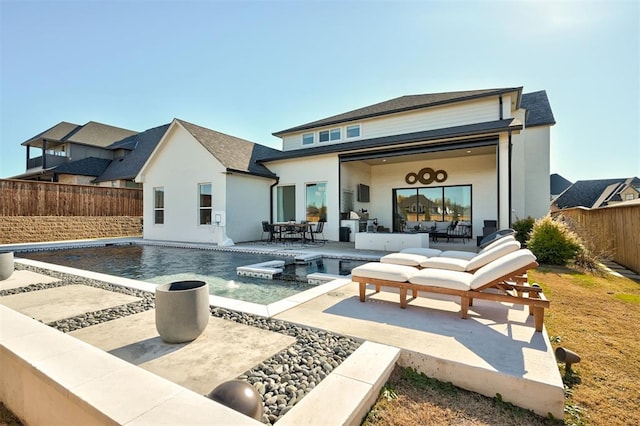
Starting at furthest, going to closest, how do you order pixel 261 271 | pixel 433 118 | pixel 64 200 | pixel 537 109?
pixel 64 200, pixel 537 109, pixel 433 118, pixel 261 271

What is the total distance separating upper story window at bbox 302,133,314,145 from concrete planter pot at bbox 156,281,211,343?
1362 centimetres

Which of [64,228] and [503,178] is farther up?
[503,178]

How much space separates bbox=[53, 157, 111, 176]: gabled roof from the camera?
23.0 metres

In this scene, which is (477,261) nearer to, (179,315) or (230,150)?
(179,315)

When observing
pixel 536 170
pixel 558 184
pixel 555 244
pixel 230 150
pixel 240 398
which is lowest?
pixel 240 398

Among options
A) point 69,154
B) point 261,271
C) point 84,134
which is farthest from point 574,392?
point 84,134

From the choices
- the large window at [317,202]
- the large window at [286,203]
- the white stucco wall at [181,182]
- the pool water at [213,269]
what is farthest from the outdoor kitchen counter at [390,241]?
the white stucco wall at [181,182]

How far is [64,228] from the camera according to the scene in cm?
1588

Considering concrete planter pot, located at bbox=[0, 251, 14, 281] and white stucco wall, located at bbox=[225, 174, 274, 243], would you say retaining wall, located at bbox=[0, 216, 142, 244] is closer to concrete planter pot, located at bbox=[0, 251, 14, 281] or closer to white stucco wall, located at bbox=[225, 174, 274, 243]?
white stucco wall, located at bbox=[225, 174, 274, 243]

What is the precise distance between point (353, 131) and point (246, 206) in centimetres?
641

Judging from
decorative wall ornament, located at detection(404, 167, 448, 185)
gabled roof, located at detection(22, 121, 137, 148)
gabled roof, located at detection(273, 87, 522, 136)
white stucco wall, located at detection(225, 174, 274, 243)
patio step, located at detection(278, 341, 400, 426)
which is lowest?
patio step, located at detection(278, 341, 400, 426)

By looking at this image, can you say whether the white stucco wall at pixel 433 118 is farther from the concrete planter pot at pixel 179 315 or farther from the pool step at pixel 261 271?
the concrete planter pot at pixel 179 315

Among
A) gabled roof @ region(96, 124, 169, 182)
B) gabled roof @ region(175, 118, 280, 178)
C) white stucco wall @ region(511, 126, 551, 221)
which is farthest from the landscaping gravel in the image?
gabled roof @ region(96, 124, 169, 182)

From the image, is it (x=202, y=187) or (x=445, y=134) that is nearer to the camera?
(x=445, y=134)
